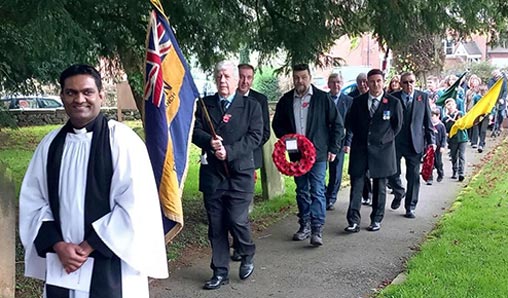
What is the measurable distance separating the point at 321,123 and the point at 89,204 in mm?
4232

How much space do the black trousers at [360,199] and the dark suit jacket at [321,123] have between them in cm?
69

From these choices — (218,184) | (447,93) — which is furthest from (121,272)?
(447,93)

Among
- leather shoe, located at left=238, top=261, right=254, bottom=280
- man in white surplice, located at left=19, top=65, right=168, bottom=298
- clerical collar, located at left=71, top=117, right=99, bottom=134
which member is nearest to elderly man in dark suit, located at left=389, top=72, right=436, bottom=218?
leather shoe, located at left=238, top=261, right=254, bottom=280

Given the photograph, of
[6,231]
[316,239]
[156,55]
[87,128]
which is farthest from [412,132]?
[87,128]

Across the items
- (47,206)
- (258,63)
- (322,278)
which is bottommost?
(322,278)

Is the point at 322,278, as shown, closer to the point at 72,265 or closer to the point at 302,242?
the point at 302,242

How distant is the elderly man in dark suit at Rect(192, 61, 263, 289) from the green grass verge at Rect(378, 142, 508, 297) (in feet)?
4.67

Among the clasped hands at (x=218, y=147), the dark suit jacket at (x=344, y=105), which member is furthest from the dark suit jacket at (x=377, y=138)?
the clasped hands at (x=218, y=147)

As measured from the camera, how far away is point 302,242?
7.56 metres

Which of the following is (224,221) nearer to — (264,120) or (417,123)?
(264,120)

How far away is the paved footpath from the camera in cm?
590

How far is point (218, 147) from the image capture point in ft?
18.4

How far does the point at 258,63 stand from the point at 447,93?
27.0 ft

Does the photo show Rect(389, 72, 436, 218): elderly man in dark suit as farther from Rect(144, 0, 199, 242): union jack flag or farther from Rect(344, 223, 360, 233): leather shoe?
Rect(144, 0, 199, 242): union jack flag
